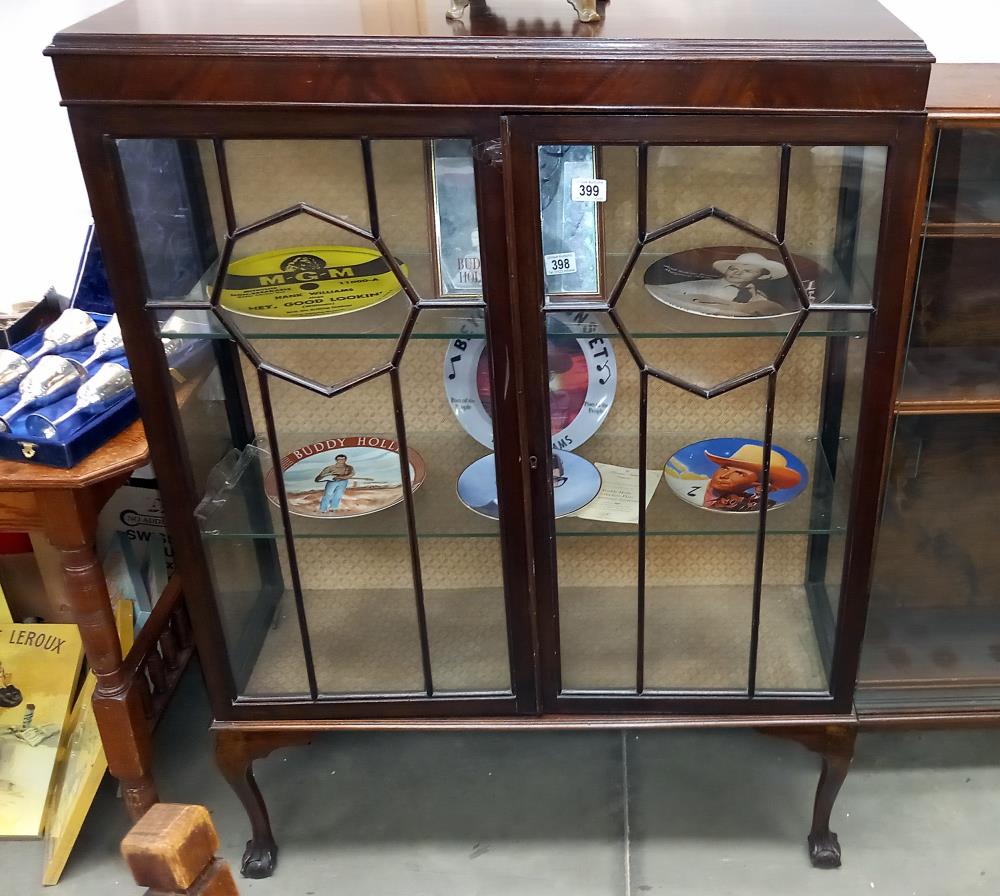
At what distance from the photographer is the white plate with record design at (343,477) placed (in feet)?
4.65

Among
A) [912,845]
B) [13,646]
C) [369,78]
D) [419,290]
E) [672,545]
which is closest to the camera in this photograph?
[369,78]

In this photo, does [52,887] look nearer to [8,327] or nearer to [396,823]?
[396,823]

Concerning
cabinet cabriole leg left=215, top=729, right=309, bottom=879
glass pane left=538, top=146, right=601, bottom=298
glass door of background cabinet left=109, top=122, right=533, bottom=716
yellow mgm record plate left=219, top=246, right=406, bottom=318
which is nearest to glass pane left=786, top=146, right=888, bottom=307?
glass pane left=538, top=146, right=601, bottom=298

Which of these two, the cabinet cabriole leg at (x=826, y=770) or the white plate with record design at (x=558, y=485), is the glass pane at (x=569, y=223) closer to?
the white plate with record design at (x=558, y=485)

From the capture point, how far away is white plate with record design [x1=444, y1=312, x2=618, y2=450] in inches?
49.8

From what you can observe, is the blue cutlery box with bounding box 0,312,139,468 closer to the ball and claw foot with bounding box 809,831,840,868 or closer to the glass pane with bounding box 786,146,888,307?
the glass pane with bounding box 786,146,888,307

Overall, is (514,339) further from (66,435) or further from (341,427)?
(66,435)

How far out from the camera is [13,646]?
1752 millimetres

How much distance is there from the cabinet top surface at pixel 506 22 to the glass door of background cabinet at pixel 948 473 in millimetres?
179

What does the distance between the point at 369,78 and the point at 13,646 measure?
3.91ft

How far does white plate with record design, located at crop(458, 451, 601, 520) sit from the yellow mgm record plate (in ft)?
0.90

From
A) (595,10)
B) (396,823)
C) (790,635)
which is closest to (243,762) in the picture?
(396,823)

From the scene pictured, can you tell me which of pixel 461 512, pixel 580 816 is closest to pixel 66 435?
pixel 461 512

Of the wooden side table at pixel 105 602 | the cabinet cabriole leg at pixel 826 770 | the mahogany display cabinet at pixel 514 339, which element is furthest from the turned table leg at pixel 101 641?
the cabinet cabriole leg at pixel 826 770
